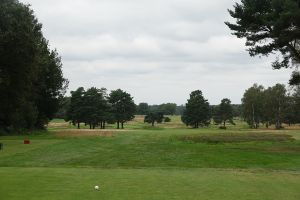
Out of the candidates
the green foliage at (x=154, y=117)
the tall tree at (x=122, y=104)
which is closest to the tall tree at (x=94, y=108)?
the tall tree at (x=122, y=104)

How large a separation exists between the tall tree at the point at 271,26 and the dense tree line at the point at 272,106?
9175cm

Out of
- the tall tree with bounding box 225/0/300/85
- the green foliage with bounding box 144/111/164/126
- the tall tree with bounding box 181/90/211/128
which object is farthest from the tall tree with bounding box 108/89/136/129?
the tall tree with bounding box 225/0/300/85

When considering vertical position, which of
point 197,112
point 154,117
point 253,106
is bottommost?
point 154,117

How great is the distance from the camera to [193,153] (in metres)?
35.0

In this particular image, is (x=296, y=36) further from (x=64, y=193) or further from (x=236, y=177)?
(x=64, y=193)

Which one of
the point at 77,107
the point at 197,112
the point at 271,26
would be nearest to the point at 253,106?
the point at 197,112

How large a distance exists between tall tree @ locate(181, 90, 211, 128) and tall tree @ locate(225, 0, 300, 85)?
91.8 meters

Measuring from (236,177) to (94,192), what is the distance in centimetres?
743

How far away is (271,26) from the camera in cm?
3847

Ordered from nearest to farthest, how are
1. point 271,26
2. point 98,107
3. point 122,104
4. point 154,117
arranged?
point 271,26, point 98,107, point 122,104, point 154,117

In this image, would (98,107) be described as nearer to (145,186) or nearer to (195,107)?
(195,107)

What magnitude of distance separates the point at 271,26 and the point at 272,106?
100 m

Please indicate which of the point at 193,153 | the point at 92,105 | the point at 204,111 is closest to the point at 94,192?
the point at 193,153

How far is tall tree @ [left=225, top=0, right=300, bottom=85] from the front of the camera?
118 feet
